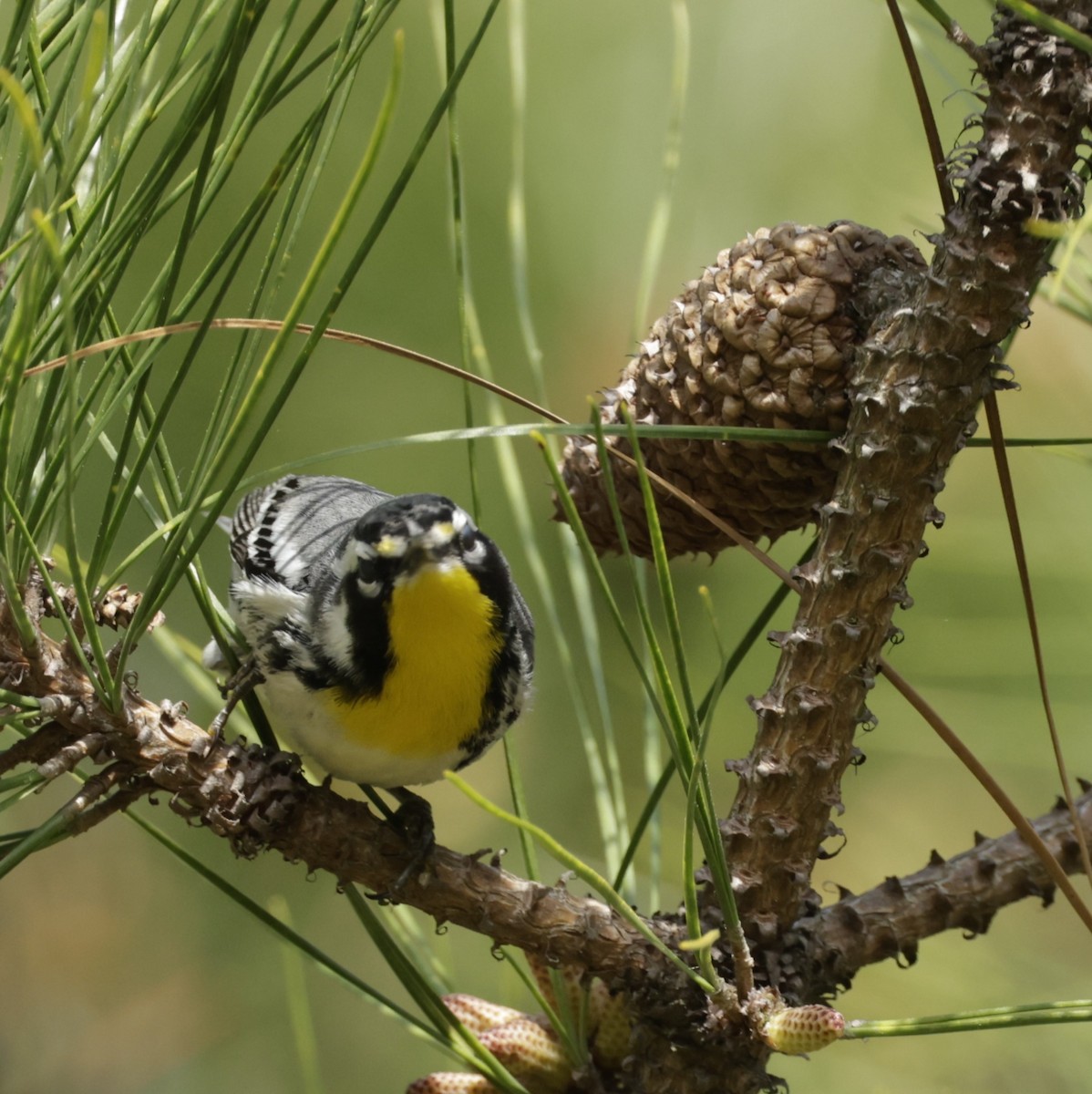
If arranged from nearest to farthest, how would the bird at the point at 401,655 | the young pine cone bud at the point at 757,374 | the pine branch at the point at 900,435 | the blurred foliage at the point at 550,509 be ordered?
the pine branch at the point at 900,435 → the young pine cone bud at the point at 757,374 → the bird at the point at 401,655 → the blurred foliage at the point at 550,509

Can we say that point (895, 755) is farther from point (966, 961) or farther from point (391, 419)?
point (391, 419)

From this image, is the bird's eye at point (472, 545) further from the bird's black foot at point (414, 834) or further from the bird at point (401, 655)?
the bird's black foot at point (414, 834)

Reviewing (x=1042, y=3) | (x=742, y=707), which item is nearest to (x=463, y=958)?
(x=742, y=707)

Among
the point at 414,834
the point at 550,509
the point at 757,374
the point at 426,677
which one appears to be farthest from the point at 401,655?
the point at 550,509

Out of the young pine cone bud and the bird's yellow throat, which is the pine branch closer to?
the young pine cone bud

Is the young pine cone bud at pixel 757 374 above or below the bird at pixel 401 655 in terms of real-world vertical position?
above

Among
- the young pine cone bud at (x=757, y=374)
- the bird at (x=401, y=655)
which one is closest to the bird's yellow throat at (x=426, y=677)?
the bird at (x=401, y=655)

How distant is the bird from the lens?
77 cm

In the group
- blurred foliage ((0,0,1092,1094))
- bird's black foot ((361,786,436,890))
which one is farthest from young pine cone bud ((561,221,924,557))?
blurred foliage ((0,0,1092,1094))

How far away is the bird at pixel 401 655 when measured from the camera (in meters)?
0.77

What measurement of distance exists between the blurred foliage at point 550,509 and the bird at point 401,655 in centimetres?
28

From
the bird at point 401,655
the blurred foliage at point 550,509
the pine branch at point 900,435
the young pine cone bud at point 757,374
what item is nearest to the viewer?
the pine branch at point 900,435

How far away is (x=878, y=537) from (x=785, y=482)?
10 cm

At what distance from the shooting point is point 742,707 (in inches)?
43.8
